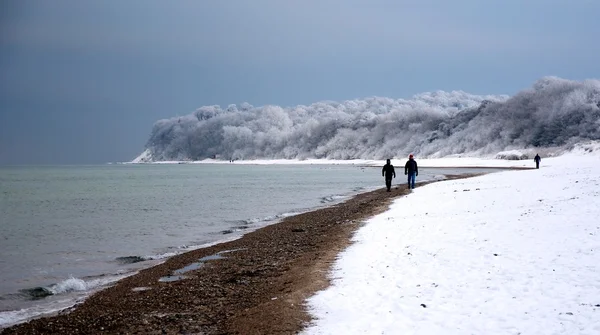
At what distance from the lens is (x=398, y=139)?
18012 centimetres

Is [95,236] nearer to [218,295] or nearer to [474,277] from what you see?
[218,295]

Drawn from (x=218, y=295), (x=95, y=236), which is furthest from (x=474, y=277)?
(x=95, y=236)

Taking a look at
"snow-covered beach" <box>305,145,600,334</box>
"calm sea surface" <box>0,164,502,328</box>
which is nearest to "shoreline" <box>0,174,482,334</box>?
"snow-covered beach" <box>305,145,600,334</box>

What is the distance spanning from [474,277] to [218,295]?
5.65m

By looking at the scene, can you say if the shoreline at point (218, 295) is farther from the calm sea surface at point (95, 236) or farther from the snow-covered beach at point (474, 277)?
the calm sea surface at point (95, 236)

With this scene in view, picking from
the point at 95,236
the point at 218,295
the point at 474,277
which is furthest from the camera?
the point at 95,236

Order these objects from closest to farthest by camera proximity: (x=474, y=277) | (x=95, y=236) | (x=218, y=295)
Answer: (x=474, y=277) → (x=218, y=295) → (x=95, y=236)

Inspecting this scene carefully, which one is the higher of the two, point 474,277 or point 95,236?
point 474,277

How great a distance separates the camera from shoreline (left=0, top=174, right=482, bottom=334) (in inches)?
358

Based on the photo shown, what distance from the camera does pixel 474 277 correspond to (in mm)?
10141

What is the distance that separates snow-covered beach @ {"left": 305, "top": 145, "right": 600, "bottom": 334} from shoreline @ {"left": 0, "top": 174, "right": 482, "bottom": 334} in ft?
2.23

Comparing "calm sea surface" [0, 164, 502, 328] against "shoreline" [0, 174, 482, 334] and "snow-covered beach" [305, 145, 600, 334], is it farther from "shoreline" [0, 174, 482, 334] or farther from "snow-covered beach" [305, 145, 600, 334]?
"snow-covered beach" [305, 145, 600, 334]

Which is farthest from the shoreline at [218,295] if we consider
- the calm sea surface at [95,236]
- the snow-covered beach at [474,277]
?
the calm sea surface at [95,236]

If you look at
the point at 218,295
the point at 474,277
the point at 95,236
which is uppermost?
the point at 474,277
